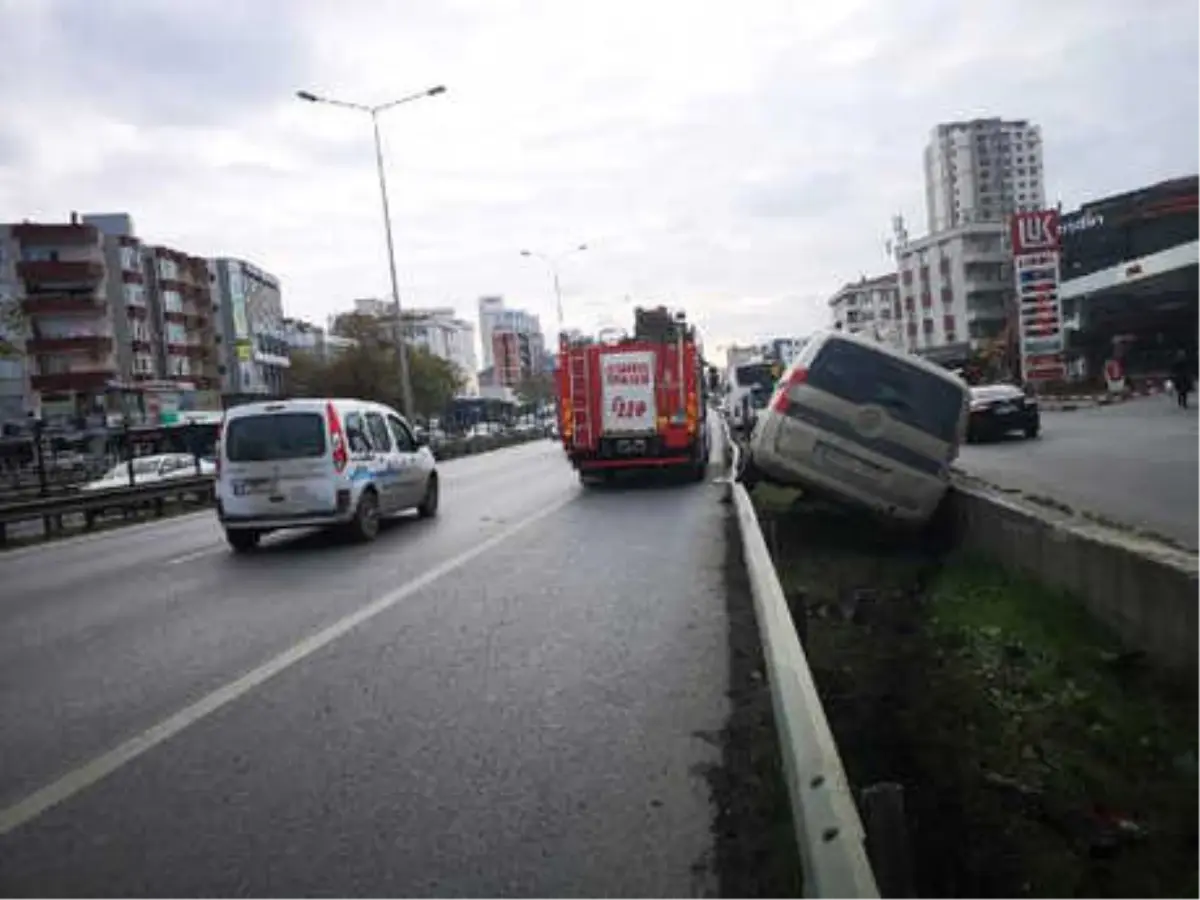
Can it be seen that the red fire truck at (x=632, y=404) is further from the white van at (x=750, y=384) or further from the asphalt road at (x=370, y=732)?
the white van at (x=750, y=384)

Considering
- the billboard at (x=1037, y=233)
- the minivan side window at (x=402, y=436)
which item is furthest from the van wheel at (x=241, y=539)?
the billboard at (x=1037, y=233)

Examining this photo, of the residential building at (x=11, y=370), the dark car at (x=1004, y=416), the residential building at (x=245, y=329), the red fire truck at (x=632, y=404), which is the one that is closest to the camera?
the red fire truck at (x=632, y=404)

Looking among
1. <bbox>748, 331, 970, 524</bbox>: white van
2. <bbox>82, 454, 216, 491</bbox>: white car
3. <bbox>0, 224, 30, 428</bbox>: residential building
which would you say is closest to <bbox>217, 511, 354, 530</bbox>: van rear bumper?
<bbox>748, 331, 970, 524</bbox>: white van

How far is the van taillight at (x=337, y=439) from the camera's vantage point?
12.8 m

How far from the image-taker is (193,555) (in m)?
13.2

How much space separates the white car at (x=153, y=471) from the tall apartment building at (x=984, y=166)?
115 meters

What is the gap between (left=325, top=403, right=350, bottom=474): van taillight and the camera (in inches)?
504

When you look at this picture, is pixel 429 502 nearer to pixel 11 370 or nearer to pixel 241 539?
pixel 241 539

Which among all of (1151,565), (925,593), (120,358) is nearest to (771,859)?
(1151,565)

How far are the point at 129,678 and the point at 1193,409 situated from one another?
2949 centimetres

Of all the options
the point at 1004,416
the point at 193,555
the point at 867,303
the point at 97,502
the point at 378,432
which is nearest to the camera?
the point at 193,555

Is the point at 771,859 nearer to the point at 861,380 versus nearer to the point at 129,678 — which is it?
the point at 129,678

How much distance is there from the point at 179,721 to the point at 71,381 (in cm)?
7726

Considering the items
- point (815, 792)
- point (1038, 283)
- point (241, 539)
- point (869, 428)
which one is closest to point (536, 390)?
point (1038, 283)
